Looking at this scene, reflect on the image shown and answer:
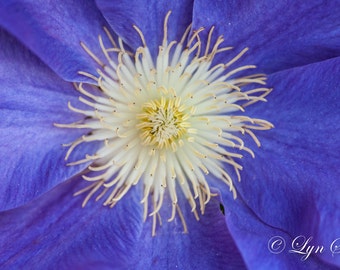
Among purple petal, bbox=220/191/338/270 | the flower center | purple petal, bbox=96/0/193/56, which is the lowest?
purple petal, bbox=220/191/338/270

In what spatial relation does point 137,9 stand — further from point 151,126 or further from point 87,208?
point 87,208

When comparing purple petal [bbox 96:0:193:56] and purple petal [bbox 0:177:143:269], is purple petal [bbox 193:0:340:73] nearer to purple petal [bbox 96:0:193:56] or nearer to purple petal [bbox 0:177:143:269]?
purple petal [bbox 96:0:193:56]

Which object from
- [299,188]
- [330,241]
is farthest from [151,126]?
[330,241]

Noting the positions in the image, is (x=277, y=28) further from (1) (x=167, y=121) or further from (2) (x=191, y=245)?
(2) (x=191, y=245)

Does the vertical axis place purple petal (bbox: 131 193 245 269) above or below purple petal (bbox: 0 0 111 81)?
below

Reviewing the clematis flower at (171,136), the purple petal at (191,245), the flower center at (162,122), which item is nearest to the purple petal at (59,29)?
the clematis flower at (171,136)

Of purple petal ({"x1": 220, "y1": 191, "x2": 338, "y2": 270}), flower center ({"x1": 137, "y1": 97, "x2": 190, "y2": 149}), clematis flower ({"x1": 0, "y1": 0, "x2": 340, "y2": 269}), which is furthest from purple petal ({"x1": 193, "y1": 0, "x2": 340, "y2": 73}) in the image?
purple petal ({"x1": 220, "y1": 191, "x2": 338, "y2": 270})

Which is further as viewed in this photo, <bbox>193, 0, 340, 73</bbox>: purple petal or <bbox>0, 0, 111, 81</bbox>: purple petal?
<bbox>193, 0, 340, 73</bbox>: purple petal
